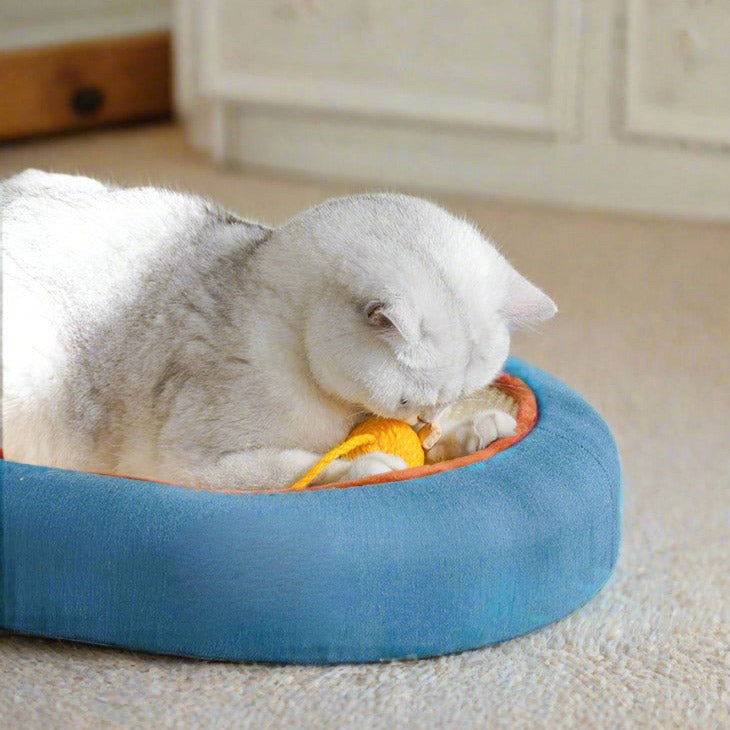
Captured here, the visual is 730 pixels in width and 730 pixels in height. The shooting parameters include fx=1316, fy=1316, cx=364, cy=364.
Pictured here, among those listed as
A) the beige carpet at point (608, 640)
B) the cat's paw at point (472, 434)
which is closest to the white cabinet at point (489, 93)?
the beige carpet at point (608, 640)

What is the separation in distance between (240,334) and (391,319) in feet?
0.80

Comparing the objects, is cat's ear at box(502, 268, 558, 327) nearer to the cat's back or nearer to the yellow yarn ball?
the yellow yarn ball

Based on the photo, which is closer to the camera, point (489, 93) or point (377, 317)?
point (377, 317)

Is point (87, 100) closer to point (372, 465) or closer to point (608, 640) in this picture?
point (372, 465)

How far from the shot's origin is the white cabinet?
302cm

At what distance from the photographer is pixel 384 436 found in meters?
1.48

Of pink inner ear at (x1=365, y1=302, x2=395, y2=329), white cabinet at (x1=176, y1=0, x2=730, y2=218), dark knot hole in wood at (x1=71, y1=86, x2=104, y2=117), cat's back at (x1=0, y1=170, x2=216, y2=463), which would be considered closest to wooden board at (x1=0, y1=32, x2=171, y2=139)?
dark knot hole in wood at (x1=71, y1=86, x2=104, y2=117)

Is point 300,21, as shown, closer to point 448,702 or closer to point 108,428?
point 108,428

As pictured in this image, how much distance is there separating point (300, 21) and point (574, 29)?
2.49 feet

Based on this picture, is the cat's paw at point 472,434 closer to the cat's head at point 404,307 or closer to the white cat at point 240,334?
the white cat at point 240,334

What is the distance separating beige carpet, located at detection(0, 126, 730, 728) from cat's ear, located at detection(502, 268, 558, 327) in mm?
348

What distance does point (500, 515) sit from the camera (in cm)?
137

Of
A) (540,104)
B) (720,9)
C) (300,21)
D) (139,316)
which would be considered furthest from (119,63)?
(139,316)

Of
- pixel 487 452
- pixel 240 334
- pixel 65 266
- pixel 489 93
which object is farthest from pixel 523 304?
pixel 489 93
